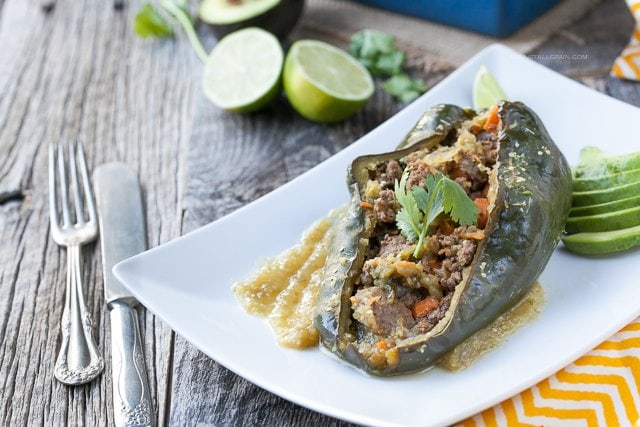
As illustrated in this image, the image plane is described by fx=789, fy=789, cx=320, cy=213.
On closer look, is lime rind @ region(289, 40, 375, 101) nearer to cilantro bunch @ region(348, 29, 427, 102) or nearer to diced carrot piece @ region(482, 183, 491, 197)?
cilantro bunch @ region(348, 29, 427, 102)

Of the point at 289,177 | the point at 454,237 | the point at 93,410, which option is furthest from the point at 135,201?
the point at 454,237

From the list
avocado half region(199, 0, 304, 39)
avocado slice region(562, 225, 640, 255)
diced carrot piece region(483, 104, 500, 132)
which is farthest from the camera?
avocado half region(199, 0, 304, 39)

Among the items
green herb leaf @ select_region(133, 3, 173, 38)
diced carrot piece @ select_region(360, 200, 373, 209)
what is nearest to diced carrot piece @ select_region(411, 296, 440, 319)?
diced carrot piece @ select_region(360, 200, 373, 209)

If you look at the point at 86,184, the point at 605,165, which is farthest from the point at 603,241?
the point at 86,184

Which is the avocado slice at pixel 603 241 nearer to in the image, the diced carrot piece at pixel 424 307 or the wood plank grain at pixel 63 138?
the diced carrot piece at pixel 424 307

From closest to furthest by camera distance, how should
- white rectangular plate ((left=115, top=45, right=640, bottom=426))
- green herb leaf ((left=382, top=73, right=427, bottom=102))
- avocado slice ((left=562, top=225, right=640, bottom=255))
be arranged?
white rectangular plate ((left=115, top=45, right=640, bottom=426)), avocado slice ((left=562, top=225, right=640, bottom=255)), green herb leaf ((left=382, top=73, right=427, bottom=102))

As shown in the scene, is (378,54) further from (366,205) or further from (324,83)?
(366,205)
